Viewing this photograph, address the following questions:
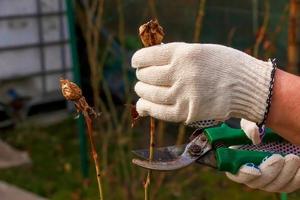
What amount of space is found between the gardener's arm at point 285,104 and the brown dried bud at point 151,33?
293mm

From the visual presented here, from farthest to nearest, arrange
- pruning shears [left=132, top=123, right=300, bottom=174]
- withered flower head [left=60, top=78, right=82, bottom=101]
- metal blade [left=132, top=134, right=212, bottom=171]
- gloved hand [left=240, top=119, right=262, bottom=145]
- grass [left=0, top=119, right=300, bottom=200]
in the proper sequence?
grass [left=0, top=119, right=300, bottom=200] → gloved hand [left=240, top=119, right=262, bottom=145] → pruning shears [left=132, top=123, right=300, bottom=174] → metal blade [left=132, top=134, right=212, bottom=171] → withered flower head [left=60, top=78, right=82, bottom=101]

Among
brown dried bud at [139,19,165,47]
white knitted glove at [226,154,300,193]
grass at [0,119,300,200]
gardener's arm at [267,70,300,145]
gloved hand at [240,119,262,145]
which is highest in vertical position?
brown dried bud at [139,19,165,47]

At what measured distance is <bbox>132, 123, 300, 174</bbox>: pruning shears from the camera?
171cm

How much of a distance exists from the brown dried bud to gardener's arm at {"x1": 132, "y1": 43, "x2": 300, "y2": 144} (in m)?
0.02

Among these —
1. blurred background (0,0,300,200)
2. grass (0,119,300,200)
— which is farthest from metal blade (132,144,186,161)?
grass (0,119,300,200)

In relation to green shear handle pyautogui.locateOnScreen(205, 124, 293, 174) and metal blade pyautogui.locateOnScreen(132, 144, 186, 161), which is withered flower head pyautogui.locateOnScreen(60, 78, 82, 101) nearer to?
metal blade pyautogui.locateOnScreen(132, 144, 186, 161)

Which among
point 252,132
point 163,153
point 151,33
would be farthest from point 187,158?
point 151,33

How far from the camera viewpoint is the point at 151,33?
1527 mm

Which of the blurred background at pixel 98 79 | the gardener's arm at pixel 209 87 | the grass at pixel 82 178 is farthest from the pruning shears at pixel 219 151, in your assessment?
the grass at pixel 82 178

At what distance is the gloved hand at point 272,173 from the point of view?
5.64 ft

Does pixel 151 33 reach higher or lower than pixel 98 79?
higher

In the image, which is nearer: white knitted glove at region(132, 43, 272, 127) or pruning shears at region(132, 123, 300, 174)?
white knitted glove at region(132, 43, 272, 127)

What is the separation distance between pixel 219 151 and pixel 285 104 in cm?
22

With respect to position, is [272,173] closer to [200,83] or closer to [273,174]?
[273,174]
